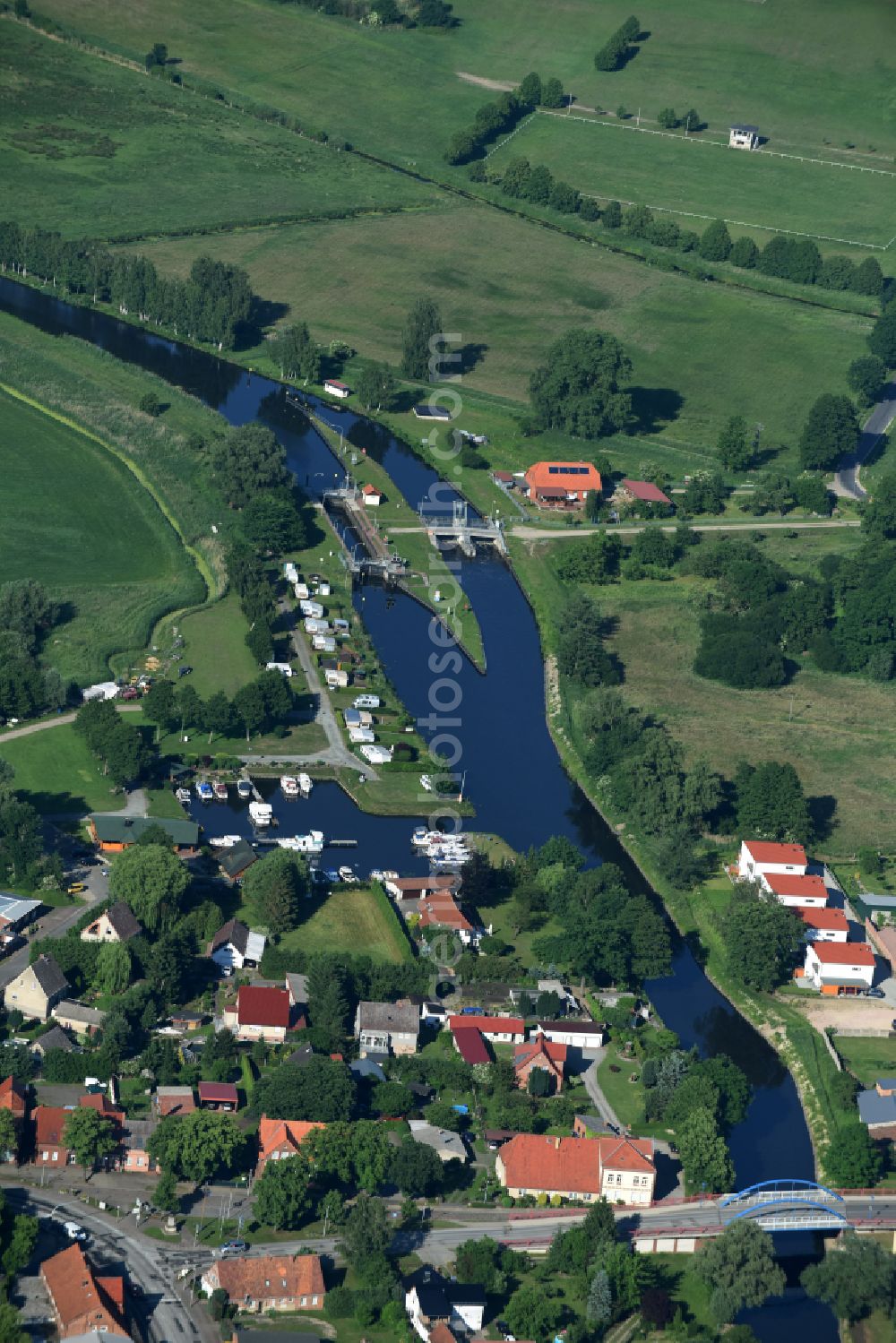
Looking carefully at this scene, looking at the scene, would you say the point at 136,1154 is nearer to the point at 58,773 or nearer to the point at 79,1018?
the point at 79,1018

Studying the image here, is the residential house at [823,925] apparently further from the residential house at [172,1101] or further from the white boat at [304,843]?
the residential house at [172,1101]

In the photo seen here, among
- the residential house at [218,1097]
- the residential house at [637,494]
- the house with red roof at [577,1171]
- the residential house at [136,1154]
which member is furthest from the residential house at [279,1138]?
the residential house at [637,494]

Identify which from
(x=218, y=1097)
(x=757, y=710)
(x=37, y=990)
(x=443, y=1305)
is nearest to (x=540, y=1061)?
(x=218, y=1097)

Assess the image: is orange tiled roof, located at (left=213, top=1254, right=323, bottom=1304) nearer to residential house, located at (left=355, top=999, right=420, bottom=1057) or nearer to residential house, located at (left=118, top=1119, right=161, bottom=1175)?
residential house, located at (left=118, top=1119, right=161, bottom=1175)

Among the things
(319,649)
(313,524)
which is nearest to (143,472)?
(313,524)

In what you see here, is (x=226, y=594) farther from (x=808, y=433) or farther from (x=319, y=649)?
(x=808, y=433)
